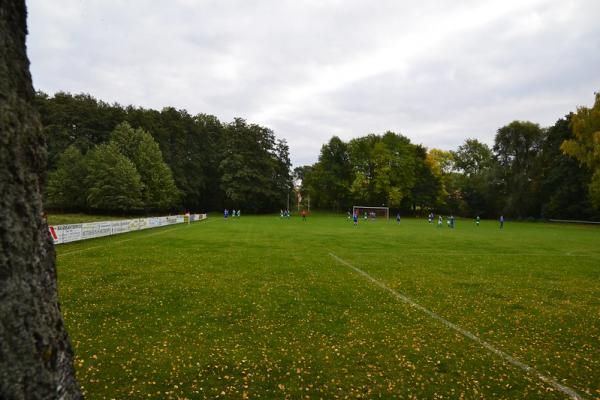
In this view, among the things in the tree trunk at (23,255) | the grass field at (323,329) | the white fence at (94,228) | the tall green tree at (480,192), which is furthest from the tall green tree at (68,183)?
the tall green tree at (480,192)

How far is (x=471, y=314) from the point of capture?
27.2 feet

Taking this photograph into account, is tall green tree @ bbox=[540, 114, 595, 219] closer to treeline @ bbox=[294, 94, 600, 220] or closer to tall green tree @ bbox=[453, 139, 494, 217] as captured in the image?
treeline @ bbox=[294, 94, 600, 220]

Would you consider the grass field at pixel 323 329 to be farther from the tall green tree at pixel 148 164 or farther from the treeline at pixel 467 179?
the treeline at pixel 467 179

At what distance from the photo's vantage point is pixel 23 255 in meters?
1.78

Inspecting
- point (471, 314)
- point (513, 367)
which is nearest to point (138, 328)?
point (513, 367)

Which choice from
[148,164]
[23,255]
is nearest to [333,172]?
[148,164]

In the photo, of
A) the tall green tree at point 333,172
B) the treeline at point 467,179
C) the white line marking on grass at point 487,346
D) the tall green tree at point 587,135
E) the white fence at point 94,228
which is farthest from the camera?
the tall green tree at point 333,172

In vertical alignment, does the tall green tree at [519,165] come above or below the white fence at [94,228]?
above

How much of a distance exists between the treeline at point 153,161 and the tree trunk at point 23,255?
5366 centimetres

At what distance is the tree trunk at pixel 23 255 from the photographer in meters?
1.66

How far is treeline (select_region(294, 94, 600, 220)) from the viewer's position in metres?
58.6

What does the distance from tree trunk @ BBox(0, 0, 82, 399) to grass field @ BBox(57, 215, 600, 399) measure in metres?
3.28

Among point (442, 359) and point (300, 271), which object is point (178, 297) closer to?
point (300, 271)

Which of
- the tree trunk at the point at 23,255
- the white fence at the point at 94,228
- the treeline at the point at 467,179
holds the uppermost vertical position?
the treeline at the point at 467,179
